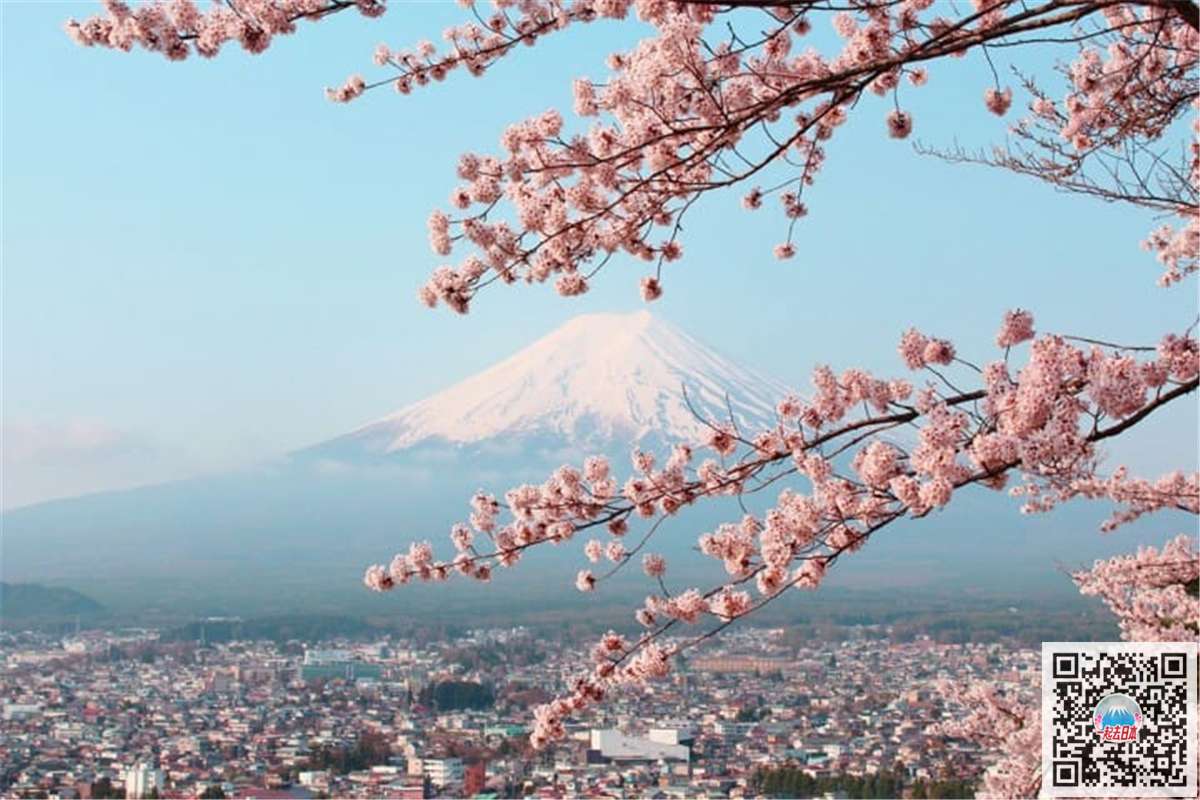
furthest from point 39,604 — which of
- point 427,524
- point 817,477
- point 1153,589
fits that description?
point 817,477

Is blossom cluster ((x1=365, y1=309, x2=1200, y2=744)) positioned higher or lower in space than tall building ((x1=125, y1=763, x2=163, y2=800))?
higher

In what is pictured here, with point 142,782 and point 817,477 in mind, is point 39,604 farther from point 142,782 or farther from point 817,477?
point 817,477

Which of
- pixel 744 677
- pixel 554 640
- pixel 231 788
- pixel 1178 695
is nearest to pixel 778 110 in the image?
pixel 1178 695

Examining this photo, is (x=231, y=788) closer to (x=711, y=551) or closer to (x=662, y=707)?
(x=662, y=707)

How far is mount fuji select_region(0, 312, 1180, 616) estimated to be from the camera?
3869 centimetres

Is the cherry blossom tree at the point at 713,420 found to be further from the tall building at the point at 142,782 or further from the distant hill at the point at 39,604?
the distant hill at the point at 39,604

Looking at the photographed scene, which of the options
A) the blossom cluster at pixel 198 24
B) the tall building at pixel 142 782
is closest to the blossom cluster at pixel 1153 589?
the blossom cluster at pixel 198 24

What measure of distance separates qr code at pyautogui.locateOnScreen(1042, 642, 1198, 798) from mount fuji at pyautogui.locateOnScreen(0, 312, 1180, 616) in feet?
94.9

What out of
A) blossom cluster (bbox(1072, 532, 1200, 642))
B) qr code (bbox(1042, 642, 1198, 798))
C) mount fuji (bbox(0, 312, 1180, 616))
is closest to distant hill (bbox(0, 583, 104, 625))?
mount fuji (bbox(0, 312, 1180, 616))

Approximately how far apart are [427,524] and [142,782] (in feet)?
123

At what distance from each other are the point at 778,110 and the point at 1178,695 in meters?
2.08

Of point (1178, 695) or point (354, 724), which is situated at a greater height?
point (1178, 695)

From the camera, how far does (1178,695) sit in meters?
3.57

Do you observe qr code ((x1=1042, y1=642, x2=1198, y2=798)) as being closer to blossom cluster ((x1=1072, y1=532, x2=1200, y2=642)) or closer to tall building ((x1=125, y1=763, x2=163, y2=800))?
blossom cluster ((x1=1072, y1=532, x2=1200, y2=642))
